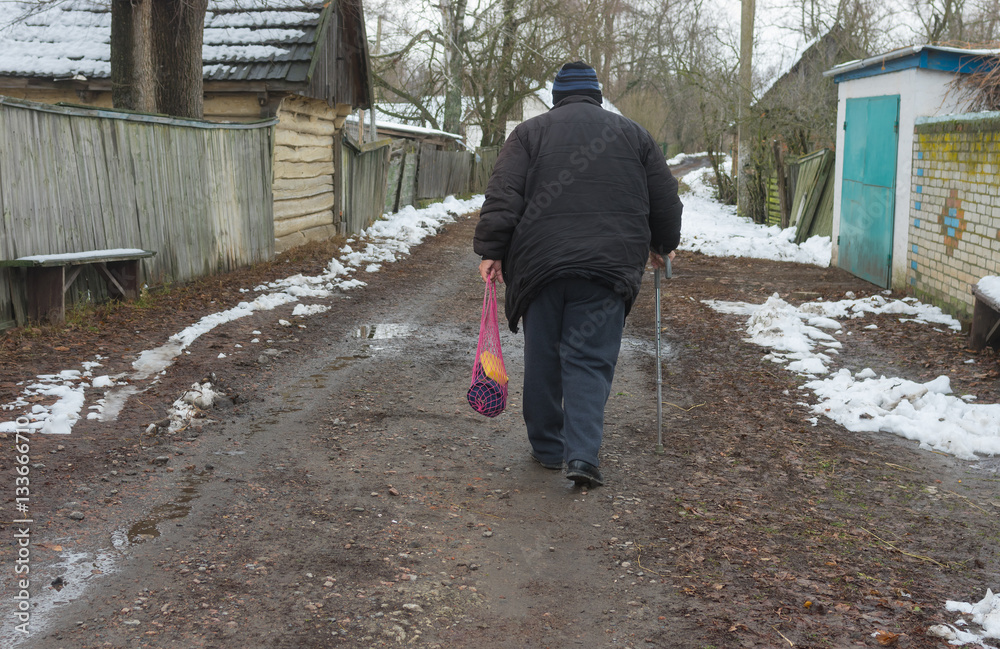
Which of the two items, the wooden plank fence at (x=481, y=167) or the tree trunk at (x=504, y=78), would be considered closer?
the tree trunk at (x=504, y=78)

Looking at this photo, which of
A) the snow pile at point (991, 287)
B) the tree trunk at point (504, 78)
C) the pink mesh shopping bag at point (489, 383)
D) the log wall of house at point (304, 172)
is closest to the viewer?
the pink mesh shopping bag at point (489, 383)

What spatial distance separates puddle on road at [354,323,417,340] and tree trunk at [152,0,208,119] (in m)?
Result: 4.46

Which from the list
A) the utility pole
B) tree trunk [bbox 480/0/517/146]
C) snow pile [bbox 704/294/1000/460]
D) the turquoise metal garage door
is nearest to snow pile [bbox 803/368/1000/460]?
snow pile [bbox 704/294/1000/460]

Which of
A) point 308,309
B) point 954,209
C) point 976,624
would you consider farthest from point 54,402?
point 954,209

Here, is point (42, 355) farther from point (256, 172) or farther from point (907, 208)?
point (907, 208)

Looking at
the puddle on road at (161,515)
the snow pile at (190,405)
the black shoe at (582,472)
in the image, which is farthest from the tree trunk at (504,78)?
the puddle on road at (161,515)

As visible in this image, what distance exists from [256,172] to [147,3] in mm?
2316

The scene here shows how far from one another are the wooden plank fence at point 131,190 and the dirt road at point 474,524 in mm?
1481

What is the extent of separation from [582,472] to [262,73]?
10209 millimetres

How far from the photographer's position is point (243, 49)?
13102 mm

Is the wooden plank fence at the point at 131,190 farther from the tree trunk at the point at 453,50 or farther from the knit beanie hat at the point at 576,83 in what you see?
the tree trunk at the point at 453,50

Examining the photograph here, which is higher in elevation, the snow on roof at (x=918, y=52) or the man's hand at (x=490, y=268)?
the snow on roof at (x=918, y=52)

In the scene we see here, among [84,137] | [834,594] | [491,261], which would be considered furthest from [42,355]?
[834,594]

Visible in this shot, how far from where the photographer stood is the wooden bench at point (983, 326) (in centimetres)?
688
